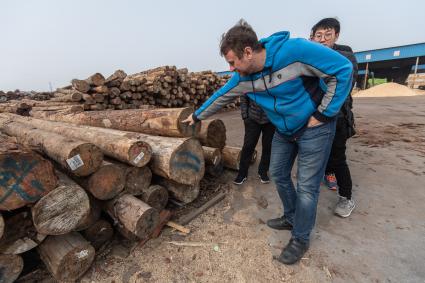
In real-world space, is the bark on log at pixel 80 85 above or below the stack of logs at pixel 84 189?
above

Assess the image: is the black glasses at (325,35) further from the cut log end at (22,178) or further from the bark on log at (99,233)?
the bark on log at (99,233)

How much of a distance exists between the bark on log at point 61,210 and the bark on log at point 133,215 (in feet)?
1.11

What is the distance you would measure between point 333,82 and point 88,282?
2.56m

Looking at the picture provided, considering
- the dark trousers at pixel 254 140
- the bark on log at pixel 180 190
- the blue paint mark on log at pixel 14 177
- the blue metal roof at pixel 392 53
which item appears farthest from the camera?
the blue metal roof at pixel 392 53

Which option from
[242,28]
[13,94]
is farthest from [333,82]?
[13,94]

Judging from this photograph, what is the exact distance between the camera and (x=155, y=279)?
2.06 metres

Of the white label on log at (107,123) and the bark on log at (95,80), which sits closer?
the white label on log at (107,123)

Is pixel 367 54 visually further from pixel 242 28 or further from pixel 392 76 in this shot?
pixel 242 28

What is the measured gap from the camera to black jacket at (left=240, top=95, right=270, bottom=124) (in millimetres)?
3055

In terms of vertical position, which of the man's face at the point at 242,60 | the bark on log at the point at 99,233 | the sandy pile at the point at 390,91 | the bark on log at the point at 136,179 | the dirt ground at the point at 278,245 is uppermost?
the man's face at the point at 242,60

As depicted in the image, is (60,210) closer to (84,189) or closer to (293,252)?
(84,189)

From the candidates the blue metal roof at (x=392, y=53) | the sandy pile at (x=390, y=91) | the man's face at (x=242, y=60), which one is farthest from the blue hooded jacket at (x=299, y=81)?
the blue metal roof at (x=392, y=53)

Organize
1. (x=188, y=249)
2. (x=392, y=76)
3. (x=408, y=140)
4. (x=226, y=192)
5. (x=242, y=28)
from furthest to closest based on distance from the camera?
(x=392, y=76), (x=408, y=140), (x=226, y=192), (x=188, y=249), (x=242, y=28)

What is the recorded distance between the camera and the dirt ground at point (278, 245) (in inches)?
79.9
